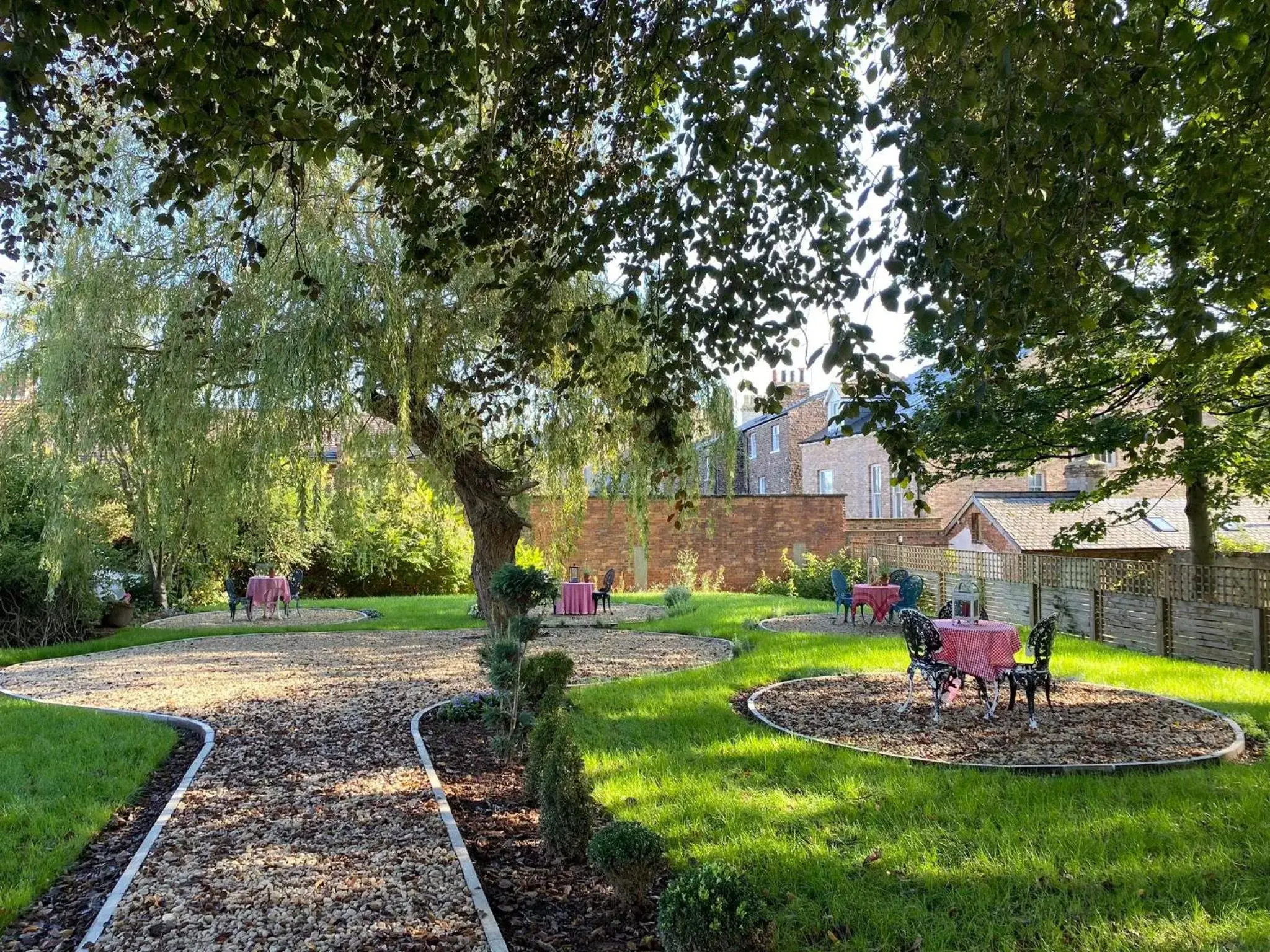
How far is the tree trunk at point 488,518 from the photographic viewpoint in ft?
29.8

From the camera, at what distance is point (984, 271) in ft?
10.9

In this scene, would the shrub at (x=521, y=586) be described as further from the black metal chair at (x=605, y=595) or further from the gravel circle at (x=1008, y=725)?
the black metal chair at (x=605, y=595)

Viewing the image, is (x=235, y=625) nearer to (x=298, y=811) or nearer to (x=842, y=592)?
(x=842, y=592)

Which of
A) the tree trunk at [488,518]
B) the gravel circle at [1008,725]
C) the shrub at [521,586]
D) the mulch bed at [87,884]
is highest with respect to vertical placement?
the tree trunk at [488,518]

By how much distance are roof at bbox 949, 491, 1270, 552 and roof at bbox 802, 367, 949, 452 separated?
3140 mm

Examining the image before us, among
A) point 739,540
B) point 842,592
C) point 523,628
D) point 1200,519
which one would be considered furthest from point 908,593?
point 739,540

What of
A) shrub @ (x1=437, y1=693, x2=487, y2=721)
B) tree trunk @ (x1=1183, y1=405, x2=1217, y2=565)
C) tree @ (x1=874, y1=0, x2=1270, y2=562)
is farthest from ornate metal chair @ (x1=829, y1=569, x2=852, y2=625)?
tree @ (x1=874, y1=0, x2=1270, y2=562)

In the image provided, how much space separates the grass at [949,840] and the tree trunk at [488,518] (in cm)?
311

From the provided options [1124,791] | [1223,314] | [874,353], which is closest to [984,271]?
[874,353]

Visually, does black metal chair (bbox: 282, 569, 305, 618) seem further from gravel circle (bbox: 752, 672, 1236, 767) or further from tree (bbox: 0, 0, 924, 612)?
tree (bbox: 0, 0, 924, 612)

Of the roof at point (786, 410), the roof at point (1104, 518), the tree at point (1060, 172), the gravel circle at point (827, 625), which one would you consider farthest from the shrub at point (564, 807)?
the roof at point (786, 410)

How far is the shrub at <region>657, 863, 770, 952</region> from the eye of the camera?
2604mm

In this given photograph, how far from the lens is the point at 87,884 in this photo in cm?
407

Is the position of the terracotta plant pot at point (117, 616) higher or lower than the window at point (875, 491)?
lower
